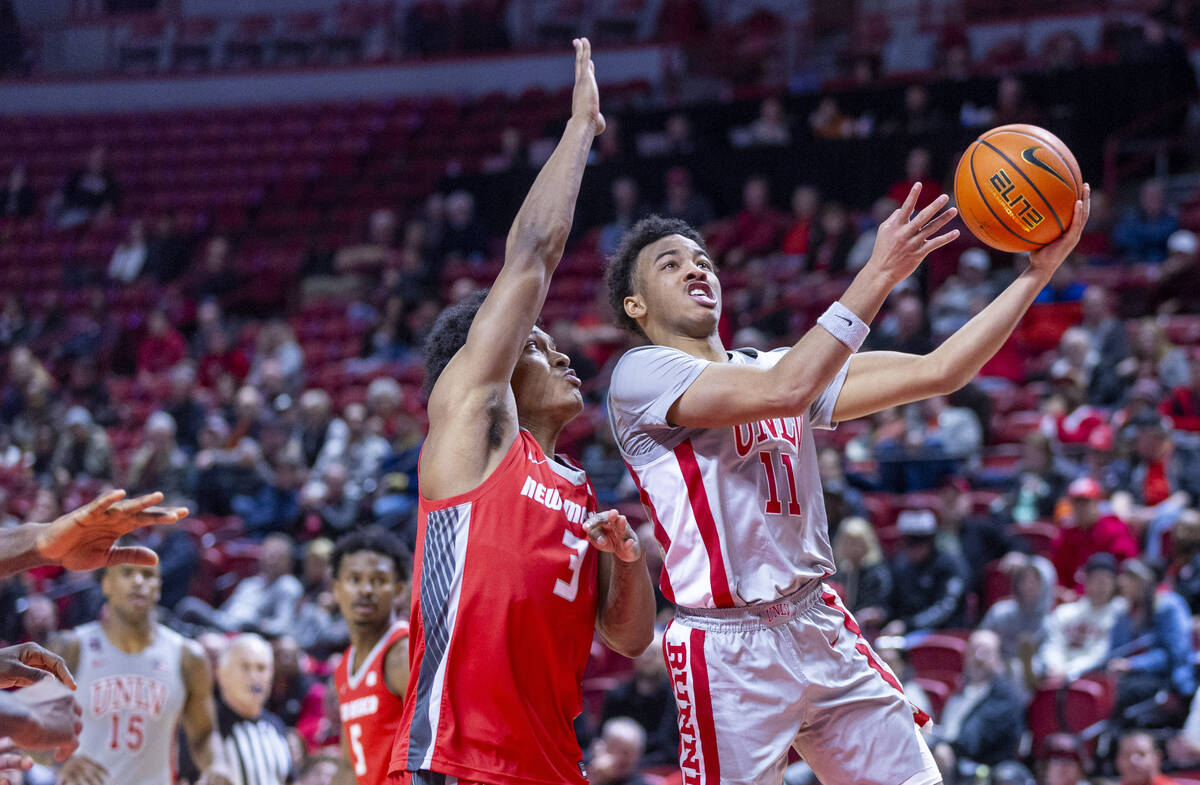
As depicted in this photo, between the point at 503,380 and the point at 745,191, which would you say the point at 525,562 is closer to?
the point at 503,380

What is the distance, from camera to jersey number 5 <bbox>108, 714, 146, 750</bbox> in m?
6.14

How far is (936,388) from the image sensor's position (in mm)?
3543

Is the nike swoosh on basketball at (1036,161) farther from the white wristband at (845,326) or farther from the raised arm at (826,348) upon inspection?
the white wristband at (845,326)

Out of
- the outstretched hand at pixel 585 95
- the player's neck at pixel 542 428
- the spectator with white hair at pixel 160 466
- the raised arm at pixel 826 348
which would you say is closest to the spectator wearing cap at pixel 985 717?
the player's neck at pixel 542 428

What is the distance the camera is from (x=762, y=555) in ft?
12.1

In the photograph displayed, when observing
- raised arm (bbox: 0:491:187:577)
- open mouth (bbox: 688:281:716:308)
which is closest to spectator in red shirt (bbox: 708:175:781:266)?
open mouth (bbox: 688:281:716:308)

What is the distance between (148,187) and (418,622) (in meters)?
18.1

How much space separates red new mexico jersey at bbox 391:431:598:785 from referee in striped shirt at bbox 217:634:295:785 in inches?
135

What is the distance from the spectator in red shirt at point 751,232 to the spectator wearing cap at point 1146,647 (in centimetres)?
676

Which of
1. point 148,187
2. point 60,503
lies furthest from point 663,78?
point 60,503

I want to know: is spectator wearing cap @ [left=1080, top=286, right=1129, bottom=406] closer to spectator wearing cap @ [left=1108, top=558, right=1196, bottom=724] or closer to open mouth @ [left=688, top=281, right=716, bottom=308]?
spectator wearing cap @ [left=1108, top=558, right=1196, bottom=724]

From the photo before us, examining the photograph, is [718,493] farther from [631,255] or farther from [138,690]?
[138,690]

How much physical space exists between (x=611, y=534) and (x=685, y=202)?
37.3 feet

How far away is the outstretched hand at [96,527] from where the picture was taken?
3193 millimetres
